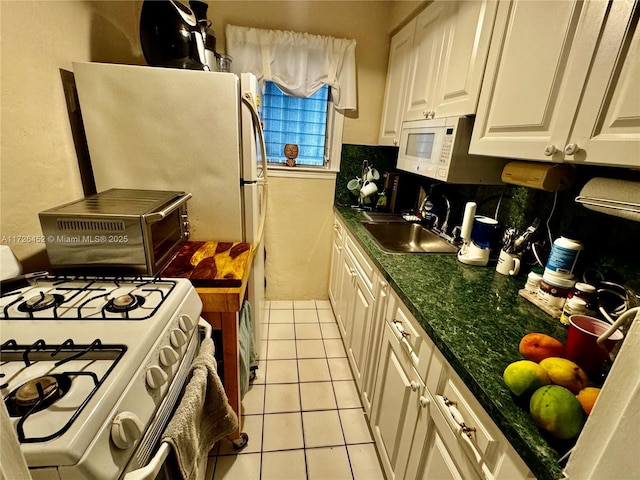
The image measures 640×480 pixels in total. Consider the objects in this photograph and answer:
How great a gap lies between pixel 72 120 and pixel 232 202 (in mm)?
764

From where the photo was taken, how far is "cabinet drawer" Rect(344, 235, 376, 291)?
5.04 ft

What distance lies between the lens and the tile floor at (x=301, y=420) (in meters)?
1.38

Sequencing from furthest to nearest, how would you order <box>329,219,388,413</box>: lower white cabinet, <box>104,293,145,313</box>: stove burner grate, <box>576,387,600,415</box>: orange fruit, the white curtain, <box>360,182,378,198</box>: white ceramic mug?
<box>360,182,378,198</box>: white ceramic mug
the white curtain
<box>329,219,388,413</box>: lower white cabinet
<box>104,293,145,313</box>: stove burner grate
<box>576,387,600,415</box>: orange fruit

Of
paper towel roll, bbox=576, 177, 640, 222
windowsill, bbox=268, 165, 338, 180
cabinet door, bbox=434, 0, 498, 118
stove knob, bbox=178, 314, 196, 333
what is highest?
cabinet door, bbox=434, 0, 498, 118

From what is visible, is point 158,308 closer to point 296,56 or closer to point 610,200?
point 610,200

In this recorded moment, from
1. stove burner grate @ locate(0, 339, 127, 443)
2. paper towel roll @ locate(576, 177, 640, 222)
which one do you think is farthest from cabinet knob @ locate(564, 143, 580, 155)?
stove burner grate @ locate(0, 339, 127, 443)

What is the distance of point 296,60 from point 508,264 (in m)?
1.90

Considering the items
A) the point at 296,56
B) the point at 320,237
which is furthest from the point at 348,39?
the point at 320,237

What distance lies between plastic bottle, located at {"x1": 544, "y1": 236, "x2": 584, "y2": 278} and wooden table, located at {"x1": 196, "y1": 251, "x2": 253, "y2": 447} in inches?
45.2

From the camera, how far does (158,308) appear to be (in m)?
0.78

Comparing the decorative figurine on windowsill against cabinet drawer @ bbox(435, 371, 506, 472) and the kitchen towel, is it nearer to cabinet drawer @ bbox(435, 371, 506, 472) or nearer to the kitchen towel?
the kitchen towel

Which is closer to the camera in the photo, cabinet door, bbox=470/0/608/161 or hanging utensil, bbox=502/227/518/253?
cabinet door, bbox=470/0/608/161

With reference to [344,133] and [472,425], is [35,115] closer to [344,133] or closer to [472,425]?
[472,425]

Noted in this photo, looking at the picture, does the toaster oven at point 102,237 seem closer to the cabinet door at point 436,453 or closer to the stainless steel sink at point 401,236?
the cabinet door at point 436,453
